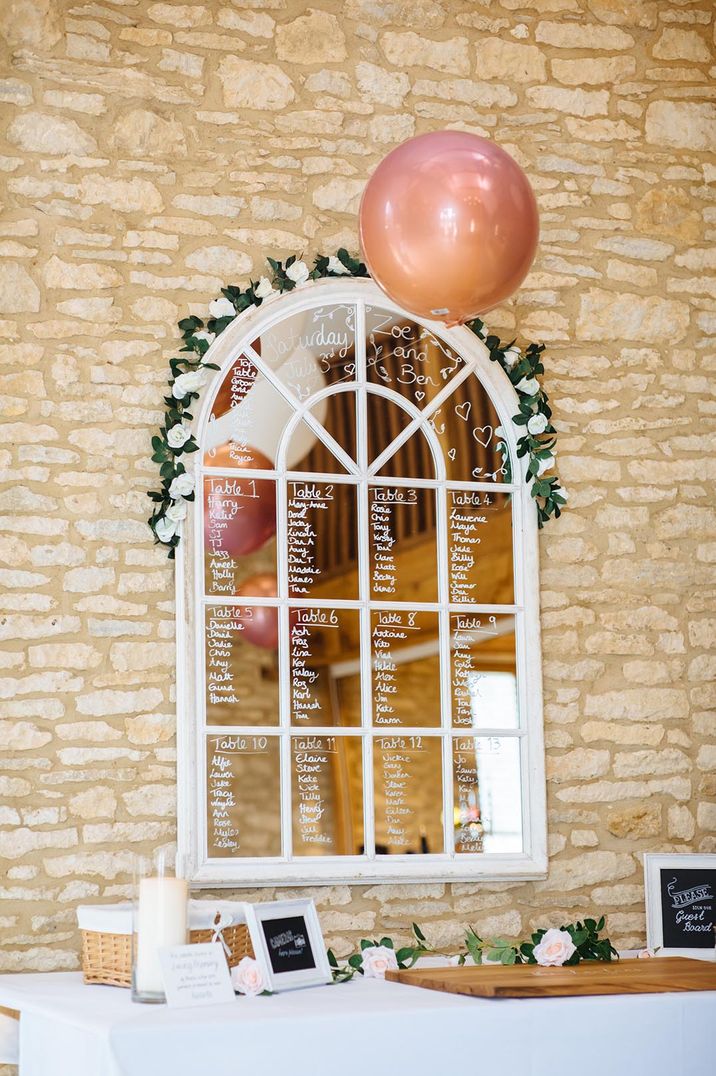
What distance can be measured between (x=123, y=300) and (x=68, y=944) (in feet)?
5.93

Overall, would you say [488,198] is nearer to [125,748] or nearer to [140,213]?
[140,213]

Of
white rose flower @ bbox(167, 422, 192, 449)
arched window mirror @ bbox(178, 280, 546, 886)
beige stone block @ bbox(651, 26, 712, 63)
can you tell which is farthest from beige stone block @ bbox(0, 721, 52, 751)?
beige stone block @ bbox(651, 26, 712, 63)

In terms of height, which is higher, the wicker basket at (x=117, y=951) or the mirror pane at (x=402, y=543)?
the mirror pane at (x=402, y=543)

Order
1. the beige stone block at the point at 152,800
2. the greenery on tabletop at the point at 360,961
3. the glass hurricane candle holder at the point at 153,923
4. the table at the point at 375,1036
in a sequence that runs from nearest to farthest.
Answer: the table at the point at 375,1036 → the glass hurricane candle holder at the point at 153,923 → the greenery on tabletop at the point at 360,961 → the beige stone block at the point at 152,800

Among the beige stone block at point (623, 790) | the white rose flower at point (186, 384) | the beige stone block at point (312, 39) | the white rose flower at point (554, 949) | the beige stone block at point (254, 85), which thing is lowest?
the white rose flower at point (554, 949)

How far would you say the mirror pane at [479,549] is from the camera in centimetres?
403

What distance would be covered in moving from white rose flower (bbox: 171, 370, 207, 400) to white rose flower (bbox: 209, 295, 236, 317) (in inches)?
7.5

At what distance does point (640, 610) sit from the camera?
4.20m

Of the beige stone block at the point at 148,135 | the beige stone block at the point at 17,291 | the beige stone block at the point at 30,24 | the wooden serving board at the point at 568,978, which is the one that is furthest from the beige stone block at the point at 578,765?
the beige stone block at the point at 30,24

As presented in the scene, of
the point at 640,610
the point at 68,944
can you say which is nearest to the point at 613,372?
the point at 640,610

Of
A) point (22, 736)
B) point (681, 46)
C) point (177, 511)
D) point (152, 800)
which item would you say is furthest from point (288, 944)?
point (681, 46)

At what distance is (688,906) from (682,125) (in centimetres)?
254

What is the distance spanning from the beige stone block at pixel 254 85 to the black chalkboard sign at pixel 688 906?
2582mm

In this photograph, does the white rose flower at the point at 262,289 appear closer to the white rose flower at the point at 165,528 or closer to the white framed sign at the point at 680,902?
the white rose flower at the point at 165,528
